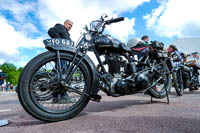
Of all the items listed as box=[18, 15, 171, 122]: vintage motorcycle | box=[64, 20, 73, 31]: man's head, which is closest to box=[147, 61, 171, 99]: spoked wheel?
box=[18, 15, 171, 122]: vintage motorcycle

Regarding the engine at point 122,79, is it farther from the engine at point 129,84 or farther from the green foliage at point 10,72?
the green foliage at point 10,72

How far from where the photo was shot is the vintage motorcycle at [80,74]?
4.91 ft

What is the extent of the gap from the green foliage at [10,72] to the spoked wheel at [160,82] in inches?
2317

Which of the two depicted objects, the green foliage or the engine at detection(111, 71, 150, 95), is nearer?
the engine at detection(111, 71, 150, 95)

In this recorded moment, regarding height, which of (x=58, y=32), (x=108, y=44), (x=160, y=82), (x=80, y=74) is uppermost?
(x=58, y=32)

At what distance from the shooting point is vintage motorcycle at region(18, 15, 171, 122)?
150 cm

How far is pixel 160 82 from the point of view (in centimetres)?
298

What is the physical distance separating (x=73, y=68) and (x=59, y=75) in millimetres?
205

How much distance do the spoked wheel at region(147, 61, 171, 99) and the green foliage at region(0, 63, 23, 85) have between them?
5884cm

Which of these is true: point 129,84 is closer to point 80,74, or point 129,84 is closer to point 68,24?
point 80,74

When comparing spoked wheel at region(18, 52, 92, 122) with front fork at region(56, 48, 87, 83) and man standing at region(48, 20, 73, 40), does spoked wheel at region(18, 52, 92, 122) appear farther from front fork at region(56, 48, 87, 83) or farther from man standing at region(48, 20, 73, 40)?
man standing at region(48, 20, 73, 40)

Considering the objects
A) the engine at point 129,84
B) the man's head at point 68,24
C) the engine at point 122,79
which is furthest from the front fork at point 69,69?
the man's head at point 68,24

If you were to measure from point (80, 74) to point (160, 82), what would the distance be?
74.5 inches

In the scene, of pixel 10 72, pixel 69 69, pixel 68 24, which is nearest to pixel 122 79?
pixel 69 69
